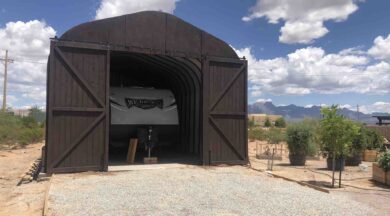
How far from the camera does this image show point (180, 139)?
2048cm

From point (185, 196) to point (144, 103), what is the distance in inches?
360

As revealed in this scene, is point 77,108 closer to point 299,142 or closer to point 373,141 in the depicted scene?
point 299,142

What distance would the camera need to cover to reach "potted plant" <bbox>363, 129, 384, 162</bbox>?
20.7 metres

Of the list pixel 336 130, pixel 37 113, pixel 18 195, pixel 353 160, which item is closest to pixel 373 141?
pixel 353 160

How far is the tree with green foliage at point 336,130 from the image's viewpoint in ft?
40.4

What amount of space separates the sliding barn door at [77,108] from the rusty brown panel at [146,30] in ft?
3.90

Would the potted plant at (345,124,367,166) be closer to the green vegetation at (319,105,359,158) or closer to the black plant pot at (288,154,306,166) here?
the black plant pot at (288,154,306,166)

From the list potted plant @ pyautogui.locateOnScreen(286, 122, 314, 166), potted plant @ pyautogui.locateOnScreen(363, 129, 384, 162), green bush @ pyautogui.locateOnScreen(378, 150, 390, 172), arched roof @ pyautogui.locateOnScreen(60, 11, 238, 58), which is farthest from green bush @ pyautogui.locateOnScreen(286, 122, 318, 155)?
green bush @ pyautogui.locateOnScreen(378, 150, 390, 172)

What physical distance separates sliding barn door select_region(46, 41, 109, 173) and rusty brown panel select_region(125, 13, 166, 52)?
3.90 ft

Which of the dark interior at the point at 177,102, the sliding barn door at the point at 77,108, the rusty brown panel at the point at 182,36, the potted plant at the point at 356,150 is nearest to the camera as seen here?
the sliding barn door at the point at 77,108

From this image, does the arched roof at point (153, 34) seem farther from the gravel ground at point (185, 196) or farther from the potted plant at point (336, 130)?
the potted plant at point (336, 130)

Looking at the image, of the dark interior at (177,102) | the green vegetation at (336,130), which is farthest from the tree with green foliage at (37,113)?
the green vegetation at (336,130)

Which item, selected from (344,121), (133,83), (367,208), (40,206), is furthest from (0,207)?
(133,83)

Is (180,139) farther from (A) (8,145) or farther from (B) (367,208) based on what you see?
(A) (8,145)
